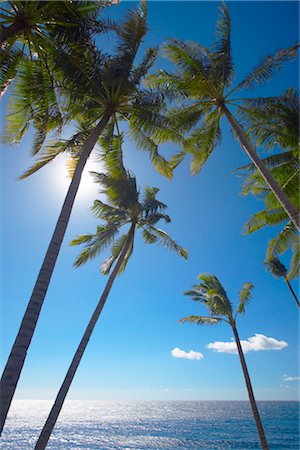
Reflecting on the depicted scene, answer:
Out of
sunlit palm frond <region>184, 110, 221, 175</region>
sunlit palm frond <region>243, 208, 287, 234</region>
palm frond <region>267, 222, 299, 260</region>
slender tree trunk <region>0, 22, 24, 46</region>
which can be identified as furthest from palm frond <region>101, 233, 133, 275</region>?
slender tree trunk <region>0, 22, 24, 46</region>

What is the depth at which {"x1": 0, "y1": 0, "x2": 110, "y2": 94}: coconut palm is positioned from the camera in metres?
8.06

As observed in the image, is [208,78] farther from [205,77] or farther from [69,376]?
[69,376]

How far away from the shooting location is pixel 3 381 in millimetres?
5508

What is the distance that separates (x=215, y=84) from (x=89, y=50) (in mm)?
4645

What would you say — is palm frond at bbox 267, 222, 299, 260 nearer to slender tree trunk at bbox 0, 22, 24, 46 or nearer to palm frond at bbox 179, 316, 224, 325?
palm frond at bbox 179, 316, 224, 325

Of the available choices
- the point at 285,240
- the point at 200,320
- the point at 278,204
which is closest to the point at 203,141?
the point at 278,204

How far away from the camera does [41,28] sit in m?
8.65

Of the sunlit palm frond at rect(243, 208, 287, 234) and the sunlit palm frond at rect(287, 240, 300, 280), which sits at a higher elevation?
the sunlit palm frond at rect(243, 208, 287, 234)

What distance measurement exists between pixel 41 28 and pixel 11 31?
3.09 feet

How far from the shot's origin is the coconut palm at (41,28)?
806cm

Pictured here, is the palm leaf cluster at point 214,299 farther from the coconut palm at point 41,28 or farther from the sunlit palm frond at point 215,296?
the coconut palm at point 41,28

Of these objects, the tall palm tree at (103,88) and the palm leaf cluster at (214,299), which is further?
the palm leaf cluster at (214,299)

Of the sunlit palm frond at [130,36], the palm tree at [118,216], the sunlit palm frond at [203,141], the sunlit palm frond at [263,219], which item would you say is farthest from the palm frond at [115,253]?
the sunlit palm frond at [130,36]

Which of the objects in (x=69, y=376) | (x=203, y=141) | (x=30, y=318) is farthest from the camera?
(x=203, y=141)
